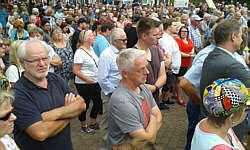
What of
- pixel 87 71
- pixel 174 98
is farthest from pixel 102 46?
pixel 174 98

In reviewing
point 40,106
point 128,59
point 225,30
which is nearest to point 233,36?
point 225,30

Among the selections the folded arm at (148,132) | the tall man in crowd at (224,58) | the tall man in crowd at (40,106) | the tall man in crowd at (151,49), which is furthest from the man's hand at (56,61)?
the tall man in crowd at (224,58)

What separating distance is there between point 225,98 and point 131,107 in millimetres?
873

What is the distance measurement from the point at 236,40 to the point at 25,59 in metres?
2.11

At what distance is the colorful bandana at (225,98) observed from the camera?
1.70 meters

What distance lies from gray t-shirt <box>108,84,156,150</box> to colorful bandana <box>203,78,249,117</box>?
744 millimetres

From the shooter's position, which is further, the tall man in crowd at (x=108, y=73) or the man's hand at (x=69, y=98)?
the tall man in crowd at (x=108, y=73)

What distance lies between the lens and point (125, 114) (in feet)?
7.56

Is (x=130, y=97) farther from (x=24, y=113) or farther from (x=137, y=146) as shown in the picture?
(x=137, y=146)

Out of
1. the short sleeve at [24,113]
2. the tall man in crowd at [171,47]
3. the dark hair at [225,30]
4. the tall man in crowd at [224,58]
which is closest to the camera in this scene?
the short sleeve at [24,113]

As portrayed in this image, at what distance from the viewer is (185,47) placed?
20.6 ft

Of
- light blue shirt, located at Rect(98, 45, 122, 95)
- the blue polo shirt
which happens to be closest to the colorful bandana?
the blue polo shirt

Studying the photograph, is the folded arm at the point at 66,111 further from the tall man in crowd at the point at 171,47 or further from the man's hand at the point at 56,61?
the tall man in crowd at the point at 171,47

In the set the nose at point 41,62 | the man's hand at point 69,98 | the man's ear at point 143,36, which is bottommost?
the man's hand at point 69,98
